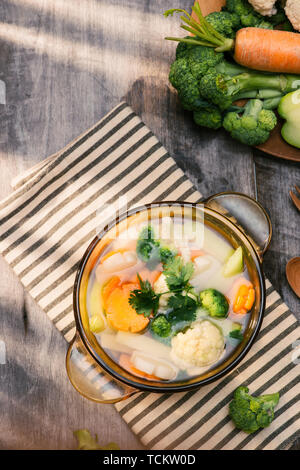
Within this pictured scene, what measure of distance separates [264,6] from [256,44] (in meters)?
0.13

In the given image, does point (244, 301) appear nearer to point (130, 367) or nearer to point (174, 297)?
point (174, 297)

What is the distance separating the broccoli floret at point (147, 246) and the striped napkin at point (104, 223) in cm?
16

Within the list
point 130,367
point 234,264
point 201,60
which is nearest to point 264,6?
point 201,60

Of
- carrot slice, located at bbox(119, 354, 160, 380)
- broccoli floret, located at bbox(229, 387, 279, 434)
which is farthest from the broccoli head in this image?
broccoli floret, located at bbox(229, 387, 279, 434)

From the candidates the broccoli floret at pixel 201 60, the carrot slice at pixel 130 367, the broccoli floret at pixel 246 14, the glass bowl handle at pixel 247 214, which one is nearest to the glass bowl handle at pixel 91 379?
the carrot slice at pixel 130 367

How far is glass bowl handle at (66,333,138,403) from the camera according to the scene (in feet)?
4.86

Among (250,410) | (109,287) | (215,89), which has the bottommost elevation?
(250,410)

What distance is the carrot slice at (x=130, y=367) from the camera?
150 cm

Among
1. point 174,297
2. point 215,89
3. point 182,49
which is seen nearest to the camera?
point 174,297

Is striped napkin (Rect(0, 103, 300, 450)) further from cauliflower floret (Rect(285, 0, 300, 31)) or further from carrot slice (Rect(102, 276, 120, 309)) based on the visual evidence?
cauliflower floret (Rect(285, 0, 300, 31))

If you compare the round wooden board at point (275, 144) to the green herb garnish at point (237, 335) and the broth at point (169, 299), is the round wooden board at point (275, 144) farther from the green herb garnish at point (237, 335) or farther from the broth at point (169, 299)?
the green herb garnish at point (237, 335)

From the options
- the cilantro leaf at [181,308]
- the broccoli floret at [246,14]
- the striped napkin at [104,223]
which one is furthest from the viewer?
the broccoli floret at [246,14]

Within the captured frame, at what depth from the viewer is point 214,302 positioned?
1.47 metres

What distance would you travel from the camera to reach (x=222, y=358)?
151 cm
